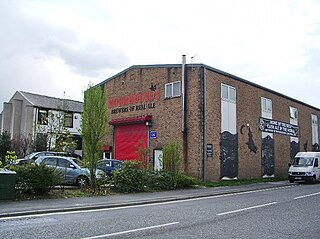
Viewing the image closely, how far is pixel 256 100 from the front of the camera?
30.2 metres

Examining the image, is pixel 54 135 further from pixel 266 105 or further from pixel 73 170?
pixel 266 105

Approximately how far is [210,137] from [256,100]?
787 cm

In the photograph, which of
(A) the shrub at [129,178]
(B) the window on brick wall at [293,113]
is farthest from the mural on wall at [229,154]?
(B) the window on brick wall at [293,113]

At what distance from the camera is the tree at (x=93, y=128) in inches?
680

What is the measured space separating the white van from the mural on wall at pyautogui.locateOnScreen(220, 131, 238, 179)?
4083 millimetres

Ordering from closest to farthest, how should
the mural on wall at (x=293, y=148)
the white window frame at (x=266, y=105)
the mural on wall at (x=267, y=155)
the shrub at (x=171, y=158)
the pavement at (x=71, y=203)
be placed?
the pavement at (x=71, y=203), the shrub at (x=171, y=158), the mural on wall at (x=267, y=155), the white window frame at (x=266, y=105), the mural on wall at (x=293, y=148)

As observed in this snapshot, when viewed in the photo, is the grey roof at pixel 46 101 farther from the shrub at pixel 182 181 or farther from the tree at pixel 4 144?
the shrub at pixel 182 181

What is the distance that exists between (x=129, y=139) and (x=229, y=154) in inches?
313

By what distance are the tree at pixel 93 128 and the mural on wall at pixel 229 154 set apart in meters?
10.8

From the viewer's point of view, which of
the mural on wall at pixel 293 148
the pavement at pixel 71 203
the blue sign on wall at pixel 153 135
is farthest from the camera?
the mural on wall at pixel 293 148

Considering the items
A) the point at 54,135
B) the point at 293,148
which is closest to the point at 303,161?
the point at 293,148

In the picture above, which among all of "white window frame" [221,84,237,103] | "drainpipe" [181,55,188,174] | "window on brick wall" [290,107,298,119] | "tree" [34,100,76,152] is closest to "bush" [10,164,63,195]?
"drainpipe" [181,55,188,174]

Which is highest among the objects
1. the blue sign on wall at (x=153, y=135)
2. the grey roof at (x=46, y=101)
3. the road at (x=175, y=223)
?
the grey roof at (x=46, y=101)

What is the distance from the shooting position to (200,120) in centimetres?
2394
